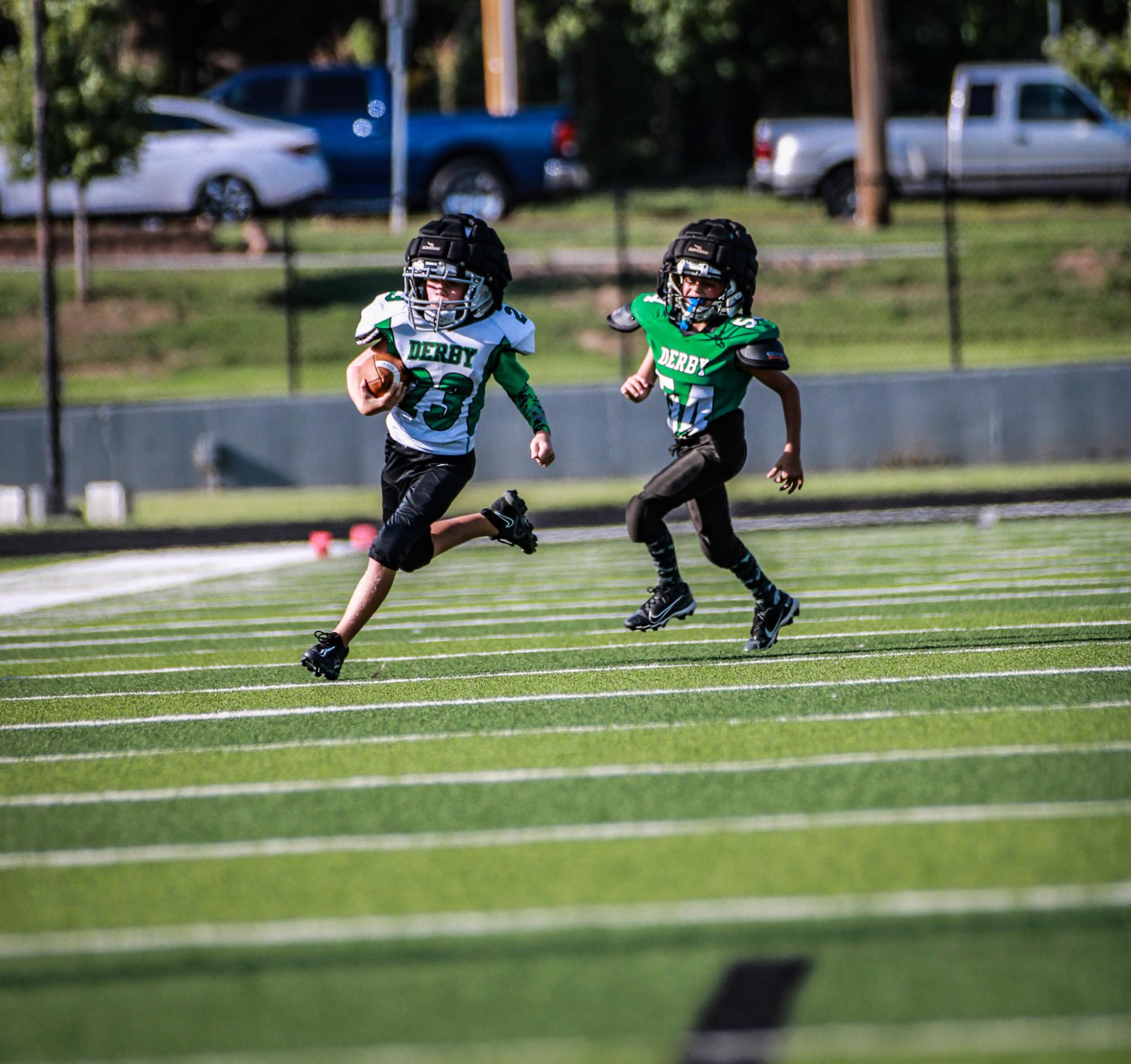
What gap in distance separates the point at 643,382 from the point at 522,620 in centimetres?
202

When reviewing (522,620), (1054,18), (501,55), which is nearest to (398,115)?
(501,55)

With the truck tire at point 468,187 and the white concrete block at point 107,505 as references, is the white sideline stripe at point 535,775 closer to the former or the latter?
the white concrete block at point 107,505

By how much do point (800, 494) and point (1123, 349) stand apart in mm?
7710

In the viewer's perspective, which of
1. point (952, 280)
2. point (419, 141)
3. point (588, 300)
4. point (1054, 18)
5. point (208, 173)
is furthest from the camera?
point (1054, 18)

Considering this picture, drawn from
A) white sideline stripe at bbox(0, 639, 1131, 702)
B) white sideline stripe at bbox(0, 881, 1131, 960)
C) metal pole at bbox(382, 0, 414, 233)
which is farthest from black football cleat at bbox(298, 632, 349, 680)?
metal pole at bbox(382, 0, 414, 233)

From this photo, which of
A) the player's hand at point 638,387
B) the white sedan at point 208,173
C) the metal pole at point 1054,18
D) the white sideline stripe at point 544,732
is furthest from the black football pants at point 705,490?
the metal pole at point 1054,18

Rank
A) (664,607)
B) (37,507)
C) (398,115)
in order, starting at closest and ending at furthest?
(664,607) < (37,507) < (398,115)

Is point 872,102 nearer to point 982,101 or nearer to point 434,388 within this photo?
point 982,101

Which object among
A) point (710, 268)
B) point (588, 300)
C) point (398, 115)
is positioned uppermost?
point (398, 115)

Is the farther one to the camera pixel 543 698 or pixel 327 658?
pixel 327 658

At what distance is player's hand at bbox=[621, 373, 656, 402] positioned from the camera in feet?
24.2

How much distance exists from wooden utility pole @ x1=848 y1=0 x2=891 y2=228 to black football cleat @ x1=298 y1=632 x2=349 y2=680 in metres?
18.6

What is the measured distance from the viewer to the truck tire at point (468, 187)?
84.9 ft

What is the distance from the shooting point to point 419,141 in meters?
26.2
